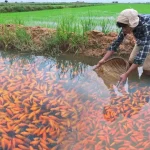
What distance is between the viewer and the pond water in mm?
2758

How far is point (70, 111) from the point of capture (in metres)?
3.35

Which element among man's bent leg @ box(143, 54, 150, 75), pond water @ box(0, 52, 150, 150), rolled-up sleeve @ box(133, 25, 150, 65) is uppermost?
rolled-up sleeve @ box(133, 25, 150, 65)

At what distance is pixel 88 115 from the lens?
10.7 feet

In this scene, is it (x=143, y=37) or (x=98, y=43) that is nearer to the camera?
(x=143, y=37)

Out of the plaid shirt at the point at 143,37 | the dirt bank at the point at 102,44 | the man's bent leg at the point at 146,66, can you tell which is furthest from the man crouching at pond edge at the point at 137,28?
the dirt bank at the point at 102,44

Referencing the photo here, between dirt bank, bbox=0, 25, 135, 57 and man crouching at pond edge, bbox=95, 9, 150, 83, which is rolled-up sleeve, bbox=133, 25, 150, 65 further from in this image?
dirt bank, bbox=0, 25, 135, 57

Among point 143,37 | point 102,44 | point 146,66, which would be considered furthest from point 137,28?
point 102,44

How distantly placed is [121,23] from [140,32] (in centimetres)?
40

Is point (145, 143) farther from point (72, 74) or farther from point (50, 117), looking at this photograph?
point (72, 74)

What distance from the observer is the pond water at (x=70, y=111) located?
9.05 feet

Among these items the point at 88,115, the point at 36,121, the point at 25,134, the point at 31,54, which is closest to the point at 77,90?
the point at 88,115

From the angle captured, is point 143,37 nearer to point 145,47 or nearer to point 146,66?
point 145,47

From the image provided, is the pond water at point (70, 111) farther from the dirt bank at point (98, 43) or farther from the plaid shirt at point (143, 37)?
the dirt bank at point (98, 43)

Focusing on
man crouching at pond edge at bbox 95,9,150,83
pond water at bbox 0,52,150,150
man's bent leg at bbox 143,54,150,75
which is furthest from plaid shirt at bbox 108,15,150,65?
man's bent leg at bbox 143,54,150,75
